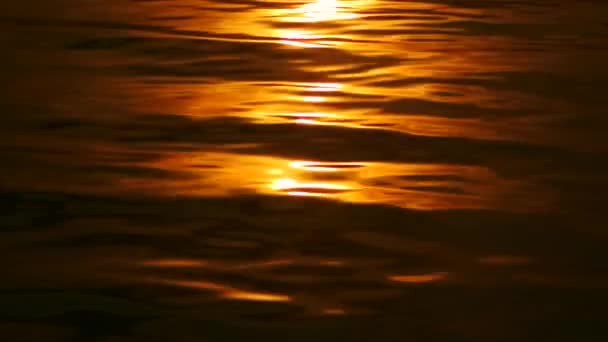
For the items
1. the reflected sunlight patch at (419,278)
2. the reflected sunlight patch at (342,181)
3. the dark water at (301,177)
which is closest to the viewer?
the dark water at (301,177)

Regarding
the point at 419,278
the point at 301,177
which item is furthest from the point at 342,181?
the point at 419,278

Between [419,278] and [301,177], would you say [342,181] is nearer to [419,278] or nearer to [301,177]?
[301,177]

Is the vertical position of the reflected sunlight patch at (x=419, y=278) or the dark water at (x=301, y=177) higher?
the dark water at (x=301, y=177)

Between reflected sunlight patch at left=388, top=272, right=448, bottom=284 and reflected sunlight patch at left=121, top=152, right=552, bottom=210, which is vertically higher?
reflected sunlight patch at left=121, top=152, right=552, bottom=210

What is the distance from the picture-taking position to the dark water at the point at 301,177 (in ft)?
8.17

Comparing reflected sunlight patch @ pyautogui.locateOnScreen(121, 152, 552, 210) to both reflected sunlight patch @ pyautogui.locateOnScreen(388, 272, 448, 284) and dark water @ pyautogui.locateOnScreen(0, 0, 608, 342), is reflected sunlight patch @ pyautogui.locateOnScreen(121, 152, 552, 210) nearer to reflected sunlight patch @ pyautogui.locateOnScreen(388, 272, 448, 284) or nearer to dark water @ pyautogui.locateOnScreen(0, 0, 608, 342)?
dark water @ pyautogui.locateOnScreen(0, 0, 608, 342)

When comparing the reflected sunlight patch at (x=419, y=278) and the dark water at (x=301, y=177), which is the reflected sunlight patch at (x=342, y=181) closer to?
the dark water at (x=301, y=177)

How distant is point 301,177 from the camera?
323cm

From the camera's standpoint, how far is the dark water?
98.0 inches

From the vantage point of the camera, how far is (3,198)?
10.0 ft

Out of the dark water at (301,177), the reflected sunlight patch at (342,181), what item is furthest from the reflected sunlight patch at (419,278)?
the reflected sunlight patch at (342,181)

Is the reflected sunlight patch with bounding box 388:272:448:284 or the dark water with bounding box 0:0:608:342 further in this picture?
the reflected sunlight patch with bounding box 388:272:448:284

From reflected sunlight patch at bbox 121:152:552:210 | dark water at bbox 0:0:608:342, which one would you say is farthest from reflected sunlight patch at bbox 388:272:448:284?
reflected sunlight patch at bbox 121:152:552:210

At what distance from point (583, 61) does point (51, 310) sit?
2285 millimetres
